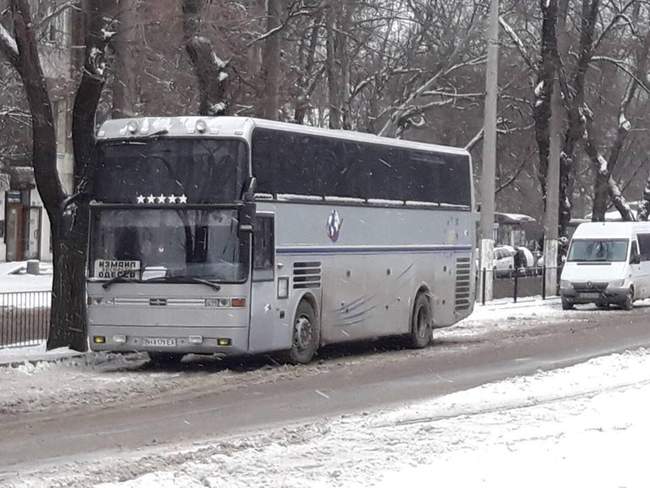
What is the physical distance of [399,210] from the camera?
23828 millimetres

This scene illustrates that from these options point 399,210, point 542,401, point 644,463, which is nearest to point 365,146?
point 399,210

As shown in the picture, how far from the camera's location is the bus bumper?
18812mm

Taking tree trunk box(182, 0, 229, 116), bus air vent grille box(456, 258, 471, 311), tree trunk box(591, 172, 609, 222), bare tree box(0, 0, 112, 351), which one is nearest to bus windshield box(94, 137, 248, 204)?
bare tree box(0, 0, 112, 351)

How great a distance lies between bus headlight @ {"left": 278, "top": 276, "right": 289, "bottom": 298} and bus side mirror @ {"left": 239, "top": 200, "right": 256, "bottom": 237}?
57.9 inches

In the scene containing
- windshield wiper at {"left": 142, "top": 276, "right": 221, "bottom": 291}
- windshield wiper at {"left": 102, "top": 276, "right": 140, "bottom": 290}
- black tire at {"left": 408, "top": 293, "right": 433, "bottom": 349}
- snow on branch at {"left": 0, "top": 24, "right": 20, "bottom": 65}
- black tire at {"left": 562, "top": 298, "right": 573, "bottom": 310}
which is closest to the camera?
windshield wiper at {"left": 142, "top": 276, "right": 221, "bottom": 291}

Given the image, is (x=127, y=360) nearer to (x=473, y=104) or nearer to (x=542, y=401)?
(x=542, y=401)

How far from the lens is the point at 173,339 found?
18.9 m

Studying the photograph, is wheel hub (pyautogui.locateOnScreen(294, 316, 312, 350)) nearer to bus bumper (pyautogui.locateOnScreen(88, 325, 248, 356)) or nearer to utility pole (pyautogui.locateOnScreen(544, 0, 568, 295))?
bus bumper (pyautogui.locateOnScreen(88, 325, 248, 356))

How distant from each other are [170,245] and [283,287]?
1996mm

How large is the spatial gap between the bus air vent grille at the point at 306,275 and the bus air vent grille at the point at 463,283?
607 cm

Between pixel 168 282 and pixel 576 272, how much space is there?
21.4m

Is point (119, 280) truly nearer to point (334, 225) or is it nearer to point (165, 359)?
point (165, 359)

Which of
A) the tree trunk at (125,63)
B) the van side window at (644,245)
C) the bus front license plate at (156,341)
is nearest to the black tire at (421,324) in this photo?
the tree trunk at (125,63)

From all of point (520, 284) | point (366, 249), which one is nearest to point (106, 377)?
point (366, 249)
